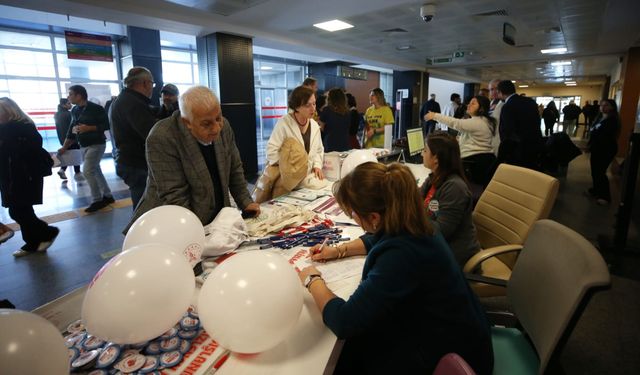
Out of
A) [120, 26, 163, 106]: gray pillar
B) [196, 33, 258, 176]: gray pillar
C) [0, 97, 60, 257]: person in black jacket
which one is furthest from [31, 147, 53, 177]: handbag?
[120, 26, 163, 106]: gray pillar

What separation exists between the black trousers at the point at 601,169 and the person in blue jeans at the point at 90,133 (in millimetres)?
6854

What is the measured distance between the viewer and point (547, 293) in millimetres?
1086

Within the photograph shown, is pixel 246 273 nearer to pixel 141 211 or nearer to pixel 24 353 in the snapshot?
pixel 24 353

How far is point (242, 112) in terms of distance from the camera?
6.12 m

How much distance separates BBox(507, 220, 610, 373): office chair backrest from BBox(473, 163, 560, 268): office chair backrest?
0.47m

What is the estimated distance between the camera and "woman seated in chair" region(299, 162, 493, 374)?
923 millimetres

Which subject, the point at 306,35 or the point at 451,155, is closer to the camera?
the point at 451,155

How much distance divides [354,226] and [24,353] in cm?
135

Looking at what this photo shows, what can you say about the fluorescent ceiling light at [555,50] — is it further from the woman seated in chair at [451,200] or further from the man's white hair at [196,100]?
the man's white hair at [196,100]

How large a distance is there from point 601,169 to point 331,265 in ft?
17.5

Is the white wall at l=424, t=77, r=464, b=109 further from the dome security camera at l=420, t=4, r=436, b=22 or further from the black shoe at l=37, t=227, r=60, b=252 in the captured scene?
the black shoe at l=37, t=227, r=60, b=252

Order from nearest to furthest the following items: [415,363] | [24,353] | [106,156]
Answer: [24,353] → [415,363] → [106,156]

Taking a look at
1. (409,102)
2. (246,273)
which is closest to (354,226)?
(246,273)

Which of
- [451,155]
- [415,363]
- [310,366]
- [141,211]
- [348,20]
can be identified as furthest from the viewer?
[348,20]
